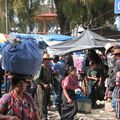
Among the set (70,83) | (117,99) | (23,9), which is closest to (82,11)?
(23,9)

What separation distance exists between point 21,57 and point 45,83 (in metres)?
5.98

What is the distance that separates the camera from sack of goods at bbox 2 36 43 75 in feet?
11.5

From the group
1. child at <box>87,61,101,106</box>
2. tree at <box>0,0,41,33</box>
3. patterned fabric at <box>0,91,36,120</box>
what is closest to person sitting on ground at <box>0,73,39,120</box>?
patterned fabric at <box>0,91,36,120</box>

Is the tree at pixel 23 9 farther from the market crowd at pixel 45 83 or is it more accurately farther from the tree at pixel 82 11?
the market crowd at pixel 45 83

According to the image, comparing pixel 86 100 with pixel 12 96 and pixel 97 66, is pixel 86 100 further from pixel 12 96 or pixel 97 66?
pixel 12 96

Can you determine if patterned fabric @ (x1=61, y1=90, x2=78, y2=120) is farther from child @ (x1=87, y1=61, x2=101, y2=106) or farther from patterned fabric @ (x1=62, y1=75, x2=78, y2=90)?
child @ (x1=87, y1=61, x2=101, y2=106)

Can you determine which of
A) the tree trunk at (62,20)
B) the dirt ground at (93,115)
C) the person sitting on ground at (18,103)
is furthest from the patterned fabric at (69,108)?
the tree trunk at (62,20)

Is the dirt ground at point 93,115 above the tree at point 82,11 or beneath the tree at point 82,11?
beneath

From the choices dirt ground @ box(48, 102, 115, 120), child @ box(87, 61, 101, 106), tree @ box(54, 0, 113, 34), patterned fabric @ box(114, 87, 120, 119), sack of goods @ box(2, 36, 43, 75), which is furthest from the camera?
tree @ box(54, 0, 113, 34)

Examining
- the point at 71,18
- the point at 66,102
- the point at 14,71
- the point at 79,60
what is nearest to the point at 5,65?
the point at 14,71

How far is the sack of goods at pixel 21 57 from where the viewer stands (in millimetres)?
3496

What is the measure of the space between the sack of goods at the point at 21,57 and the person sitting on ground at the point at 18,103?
0.07 meters

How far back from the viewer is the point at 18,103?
11.6 ft

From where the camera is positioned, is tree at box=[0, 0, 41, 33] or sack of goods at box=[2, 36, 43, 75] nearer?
sack of goods at box=[2, 36, 43, 75]
